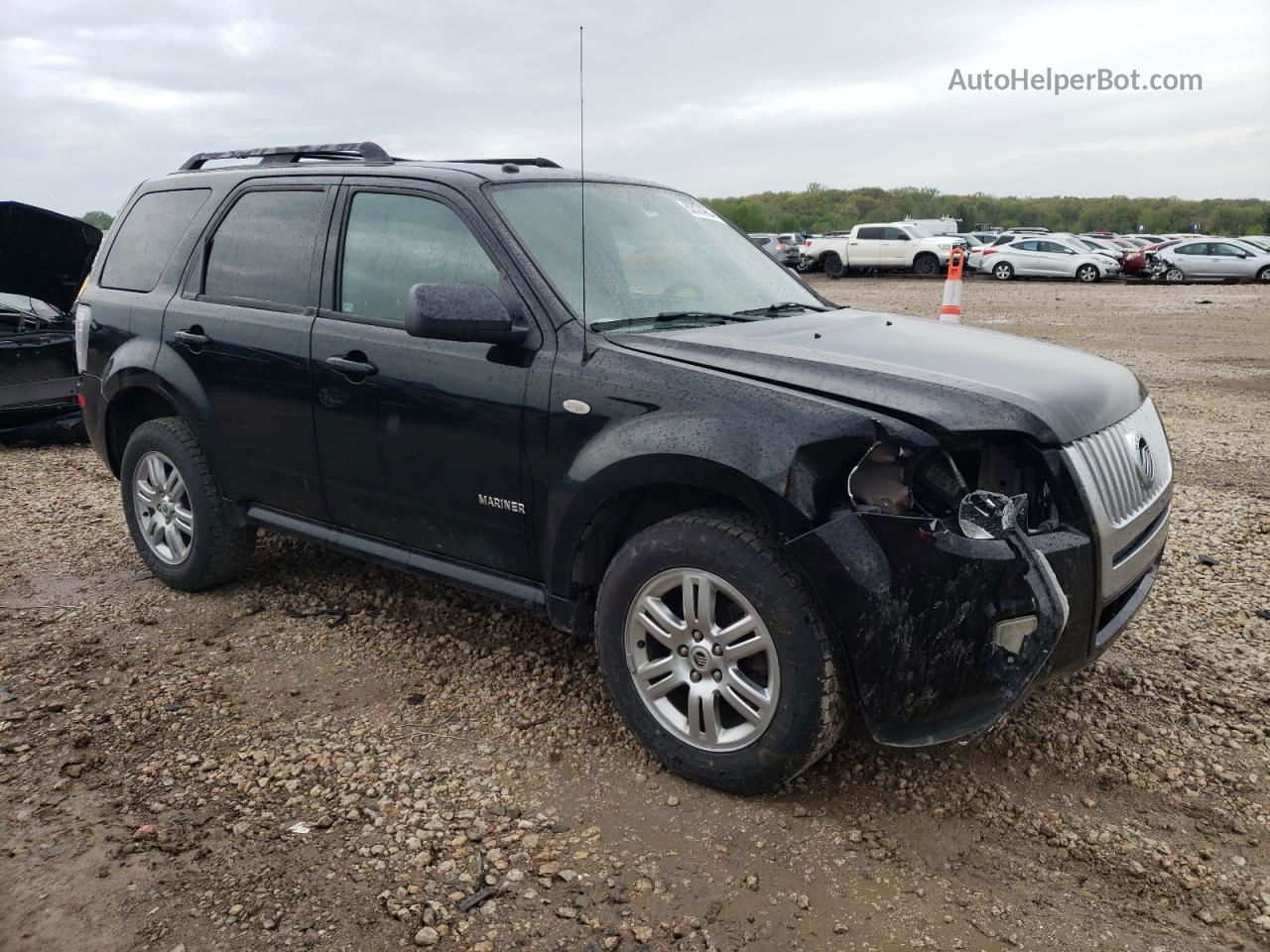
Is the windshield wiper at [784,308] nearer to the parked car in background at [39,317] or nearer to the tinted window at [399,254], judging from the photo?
the tinted window at [399,254]

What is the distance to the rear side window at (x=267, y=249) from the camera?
165 inches

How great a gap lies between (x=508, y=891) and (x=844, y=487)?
1399 mm

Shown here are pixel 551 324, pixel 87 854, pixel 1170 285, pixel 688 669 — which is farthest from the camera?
pixel 1170 285

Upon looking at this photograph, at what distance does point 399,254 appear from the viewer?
389 cm

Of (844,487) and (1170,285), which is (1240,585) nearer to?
(844,487)

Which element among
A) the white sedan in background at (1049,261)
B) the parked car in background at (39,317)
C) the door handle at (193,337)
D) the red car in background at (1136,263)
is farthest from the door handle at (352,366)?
the red car in background at (1136,263)

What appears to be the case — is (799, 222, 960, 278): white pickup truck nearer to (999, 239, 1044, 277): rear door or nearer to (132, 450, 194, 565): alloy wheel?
(999, 239, 1044, 277): rear door

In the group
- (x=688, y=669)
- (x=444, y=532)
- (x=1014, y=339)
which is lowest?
(x=688, y=669)

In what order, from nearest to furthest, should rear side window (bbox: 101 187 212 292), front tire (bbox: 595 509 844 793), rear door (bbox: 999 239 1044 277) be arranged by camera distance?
front tire (bbox: 595 509 844 793)
rear side window (bbox: 101 187 212 292)
rear door (bbox: 999 239 1044 277)

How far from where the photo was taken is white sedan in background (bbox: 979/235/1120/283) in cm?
3102

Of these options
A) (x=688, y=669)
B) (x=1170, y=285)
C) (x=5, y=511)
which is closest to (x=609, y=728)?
(x=688, y=669)

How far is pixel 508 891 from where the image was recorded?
2742 mm

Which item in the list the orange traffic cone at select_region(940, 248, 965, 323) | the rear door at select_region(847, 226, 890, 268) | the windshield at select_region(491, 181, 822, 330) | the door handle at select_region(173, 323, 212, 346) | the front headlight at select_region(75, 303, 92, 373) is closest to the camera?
the windshield at select_region(491, 181, 822, 330)

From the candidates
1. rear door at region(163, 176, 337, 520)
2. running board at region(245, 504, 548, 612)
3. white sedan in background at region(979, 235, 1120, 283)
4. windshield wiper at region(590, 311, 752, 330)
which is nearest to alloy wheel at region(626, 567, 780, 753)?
running board at region(245, 504, 548, 612)
